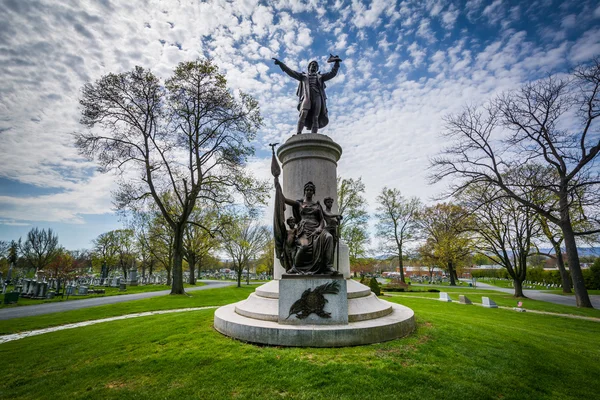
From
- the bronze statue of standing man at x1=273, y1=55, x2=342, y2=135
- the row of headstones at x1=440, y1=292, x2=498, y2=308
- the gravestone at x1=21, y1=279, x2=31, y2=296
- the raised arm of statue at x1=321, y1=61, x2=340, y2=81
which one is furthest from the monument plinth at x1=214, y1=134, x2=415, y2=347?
the gravestone at x1=21, y1=279, x2=31, y2=296

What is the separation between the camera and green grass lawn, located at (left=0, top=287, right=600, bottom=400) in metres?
3.69

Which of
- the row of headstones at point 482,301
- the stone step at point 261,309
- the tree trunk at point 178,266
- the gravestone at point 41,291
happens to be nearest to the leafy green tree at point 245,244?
the tree trunk at point 178,266

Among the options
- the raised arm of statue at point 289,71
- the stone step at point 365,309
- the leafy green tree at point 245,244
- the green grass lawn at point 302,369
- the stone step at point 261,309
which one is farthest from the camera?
the leafy green tree at point 245,244

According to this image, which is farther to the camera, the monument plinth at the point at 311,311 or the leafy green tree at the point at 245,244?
the leafy green tree at the point at 245,244

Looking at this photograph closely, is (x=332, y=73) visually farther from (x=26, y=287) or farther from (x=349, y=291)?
(x=26, y=287)

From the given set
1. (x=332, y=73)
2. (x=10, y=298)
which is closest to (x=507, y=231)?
(x=332, y=73)

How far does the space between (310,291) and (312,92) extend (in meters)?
6.30

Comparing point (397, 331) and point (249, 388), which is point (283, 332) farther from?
point (397, 331)

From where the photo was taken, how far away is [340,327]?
5.16 m

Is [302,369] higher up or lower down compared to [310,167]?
lower down

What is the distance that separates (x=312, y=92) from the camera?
8.88 meters

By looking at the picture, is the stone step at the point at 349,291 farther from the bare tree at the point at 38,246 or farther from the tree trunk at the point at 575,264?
the bare tree at the point at 38,246

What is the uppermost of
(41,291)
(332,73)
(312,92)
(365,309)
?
(332,73)

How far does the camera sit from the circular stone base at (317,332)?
496cm
